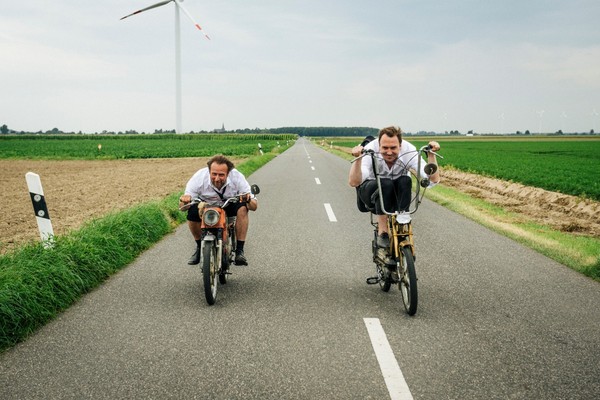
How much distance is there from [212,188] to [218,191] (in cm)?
8

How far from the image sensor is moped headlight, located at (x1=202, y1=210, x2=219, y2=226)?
429 cm

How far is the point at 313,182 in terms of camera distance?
1532cm

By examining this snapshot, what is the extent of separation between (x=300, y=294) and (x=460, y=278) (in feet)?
6.61

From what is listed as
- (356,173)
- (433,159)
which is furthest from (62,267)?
(433,159)

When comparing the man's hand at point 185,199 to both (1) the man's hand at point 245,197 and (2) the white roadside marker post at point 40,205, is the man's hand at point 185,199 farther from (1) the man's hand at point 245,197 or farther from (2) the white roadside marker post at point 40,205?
(2) the white roadside marker post at point 40,205

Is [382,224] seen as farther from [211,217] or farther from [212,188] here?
[212,188]

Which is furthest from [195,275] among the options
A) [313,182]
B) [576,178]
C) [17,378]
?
[576,178]

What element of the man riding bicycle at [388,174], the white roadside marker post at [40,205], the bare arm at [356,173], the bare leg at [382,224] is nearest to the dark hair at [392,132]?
the man riding bicycle at [388,174]

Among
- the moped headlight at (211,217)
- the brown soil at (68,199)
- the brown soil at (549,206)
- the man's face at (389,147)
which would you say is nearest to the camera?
the man's face at (389,147)

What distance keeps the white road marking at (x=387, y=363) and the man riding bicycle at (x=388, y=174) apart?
3.48 feet

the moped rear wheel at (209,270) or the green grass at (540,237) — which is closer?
the moped rear wheel at (209,270)

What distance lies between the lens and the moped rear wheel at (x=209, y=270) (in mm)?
4035

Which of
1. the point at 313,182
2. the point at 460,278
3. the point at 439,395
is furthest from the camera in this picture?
the point at 313,182

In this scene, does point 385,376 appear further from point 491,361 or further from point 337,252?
point 337,252
